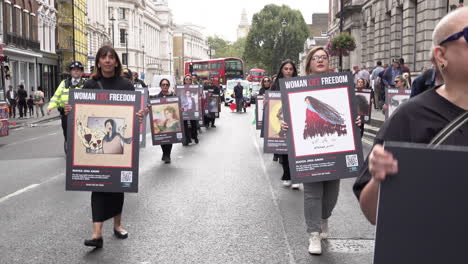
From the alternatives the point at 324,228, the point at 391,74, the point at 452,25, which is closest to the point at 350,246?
the point at 324,228

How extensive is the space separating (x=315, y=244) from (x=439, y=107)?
333 centimetres

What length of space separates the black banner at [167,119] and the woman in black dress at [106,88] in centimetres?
694

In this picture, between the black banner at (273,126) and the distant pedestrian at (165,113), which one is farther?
the distant pedestrian at (165,113)

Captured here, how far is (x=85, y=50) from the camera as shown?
6975 cm

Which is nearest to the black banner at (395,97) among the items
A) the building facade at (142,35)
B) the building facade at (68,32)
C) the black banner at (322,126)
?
the black banner at (322,126)

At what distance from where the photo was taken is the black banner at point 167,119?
42.9ft

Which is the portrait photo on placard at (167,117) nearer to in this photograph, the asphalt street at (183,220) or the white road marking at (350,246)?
the asphalt street at (183,220)

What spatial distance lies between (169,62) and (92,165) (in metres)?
157

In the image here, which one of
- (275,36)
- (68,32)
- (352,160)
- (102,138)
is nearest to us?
(352,160)

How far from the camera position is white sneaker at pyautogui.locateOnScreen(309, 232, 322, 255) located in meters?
5.36

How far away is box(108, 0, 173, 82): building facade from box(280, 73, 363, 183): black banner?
291ft

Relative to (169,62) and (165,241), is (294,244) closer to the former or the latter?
(165,241)

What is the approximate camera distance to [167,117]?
13.3 metres

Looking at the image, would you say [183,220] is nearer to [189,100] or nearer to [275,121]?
[275,121]
